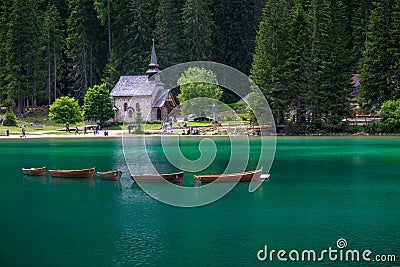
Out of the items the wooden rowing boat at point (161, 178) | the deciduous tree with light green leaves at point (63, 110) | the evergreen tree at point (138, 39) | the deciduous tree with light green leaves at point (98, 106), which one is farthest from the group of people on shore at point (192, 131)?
the wooden rowing boat at point (161, 178)

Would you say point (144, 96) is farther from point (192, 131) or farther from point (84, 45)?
point (192, 131)

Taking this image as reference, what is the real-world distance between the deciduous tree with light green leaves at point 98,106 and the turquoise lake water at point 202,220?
35.5 m

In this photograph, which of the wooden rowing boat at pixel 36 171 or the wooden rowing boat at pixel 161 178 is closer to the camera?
the wooden rowing boat at pixel 161 178

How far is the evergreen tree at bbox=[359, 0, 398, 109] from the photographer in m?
63.7

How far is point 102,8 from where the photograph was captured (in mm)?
89125

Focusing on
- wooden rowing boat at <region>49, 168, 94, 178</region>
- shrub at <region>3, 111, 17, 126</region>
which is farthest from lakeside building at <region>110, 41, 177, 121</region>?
wooden rowing boat at <region>49, 168, 94, 178</region>

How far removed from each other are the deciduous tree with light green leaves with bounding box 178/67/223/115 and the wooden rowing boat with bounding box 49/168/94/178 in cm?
4050

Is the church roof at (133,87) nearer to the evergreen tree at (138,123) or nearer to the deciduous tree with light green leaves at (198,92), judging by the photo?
the deciduous tree with light green leaves at (198,92)

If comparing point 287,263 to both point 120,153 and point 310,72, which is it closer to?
point 120,153

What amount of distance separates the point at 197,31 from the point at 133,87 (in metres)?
13.3

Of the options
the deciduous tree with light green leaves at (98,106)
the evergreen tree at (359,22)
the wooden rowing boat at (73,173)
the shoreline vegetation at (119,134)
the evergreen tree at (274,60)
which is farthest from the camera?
the evergreen tree at (359,22)

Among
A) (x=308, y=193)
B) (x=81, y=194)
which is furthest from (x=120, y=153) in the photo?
(x=308, y=193)

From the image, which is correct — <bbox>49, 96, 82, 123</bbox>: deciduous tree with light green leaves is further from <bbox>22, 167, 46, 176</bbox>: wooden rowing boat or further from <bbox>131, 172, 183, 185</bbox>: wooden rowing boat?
<bbox>131, 172, 183, 185</bbox>: wooden rowing boat

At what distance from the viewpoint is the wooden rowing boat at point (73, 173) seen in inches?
1294
